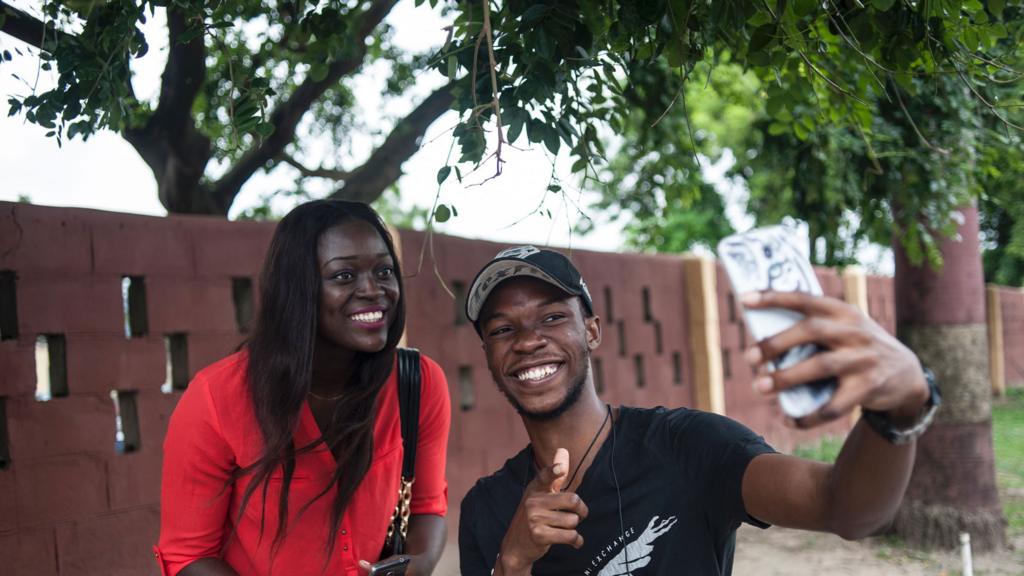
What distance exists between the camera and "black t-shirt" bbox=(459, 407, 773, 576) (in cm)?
200

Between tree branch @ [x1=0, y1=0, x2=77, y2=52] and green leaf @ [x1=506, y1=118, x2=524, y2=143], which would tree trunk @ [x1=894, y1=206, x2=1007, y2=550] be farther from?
tree branch @ [x1=0, y1=0, x2=77, y2=52]

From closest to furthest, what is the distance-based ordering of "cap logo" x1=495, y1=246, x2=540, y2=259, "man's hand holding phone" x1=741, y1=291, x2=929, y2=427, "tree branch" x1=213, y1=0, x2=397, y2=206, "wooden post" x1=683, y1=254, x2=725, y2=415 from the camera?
1. "man's hand holding phone" x1=741, y1=291, x2=929, y2=427
2. "cap logo" x1=495, y1=246, x2=540, y2=259
3. "tree branch" x1=213, y1=0, x2=397, y2=206
4. "wooden post" x1=683, y1=254, x2=725, y2=415

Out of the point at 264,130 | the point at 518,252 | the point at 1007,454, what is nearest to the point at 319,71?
the point at 264,130

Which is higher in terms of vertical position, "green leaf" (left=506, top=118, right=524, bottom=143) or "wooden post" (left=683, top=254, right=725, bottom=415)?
"green leaf" (left=506, top=118, right=524, bottom=143)

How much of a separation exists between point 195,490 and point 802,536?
567 cm

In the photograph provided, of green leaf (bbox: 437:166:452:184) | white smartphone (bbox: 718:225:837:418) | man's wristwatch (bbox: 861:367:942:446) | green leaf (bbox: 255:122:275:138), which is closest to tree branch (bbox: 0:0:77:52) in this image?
green leaf (bbox: 255:122:275:138)

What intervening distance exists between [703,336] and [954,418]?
3048 millimetres

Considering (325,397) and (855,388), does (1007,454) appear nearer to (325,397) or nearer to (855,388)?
(325,397)

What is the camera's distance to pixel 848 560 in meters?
6.29

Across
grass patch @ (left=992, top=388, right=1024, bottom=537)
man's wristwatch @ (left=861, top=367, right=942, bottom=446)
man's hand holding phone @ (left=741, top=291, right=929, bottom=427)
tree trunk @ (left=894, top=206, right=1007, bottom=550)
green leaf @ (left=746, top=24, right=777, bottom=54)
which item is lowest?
grass patch @ (left=992, top=388, right=1024, bottom=537)

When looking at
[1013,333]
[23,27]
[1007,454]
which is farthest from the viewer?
[1013,333]

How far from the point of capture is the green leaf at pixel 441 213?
8.07 feet

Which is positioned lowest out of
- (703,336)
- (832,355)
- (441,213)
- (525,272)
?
(703,336)

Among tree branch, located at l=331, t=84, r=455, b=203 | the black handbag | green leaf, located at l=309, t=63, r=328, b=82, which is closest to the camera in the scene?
the black handbag
